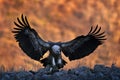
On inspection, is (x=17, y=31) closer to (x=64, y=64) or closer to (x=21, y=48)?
(x=21, y=48)

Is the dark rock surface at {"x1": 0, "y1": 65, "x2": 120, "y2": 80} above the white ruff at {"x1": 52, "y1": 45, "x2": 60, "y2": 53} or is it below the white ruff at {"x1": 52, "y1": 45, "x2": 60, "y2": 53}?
below

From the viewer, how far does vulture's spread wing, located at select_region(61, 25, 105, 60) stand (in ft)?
57.6

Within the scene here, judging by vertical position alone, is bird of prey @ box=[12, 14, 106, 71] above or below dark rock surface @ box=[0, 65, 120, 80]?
above

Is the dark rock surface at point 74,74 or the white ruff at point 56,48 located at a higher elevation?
the white ruff at point 56,48

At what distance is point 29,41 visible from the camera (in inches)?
699

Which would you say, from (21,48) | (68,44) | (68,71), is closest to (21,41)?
(21,48)

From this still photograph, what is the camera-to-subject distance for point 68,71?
15875 millimetres

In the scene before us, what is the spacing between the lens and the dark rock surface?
15.2 meters

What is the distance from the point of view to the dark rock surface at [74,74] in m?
15.2

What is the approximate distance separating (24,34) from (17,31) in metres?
0.36

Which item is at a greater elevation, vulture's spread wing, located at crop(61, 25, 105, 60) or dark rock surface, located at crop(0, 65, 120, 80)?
vulture's spread wing, located at crop(61, 25, 105, 60)

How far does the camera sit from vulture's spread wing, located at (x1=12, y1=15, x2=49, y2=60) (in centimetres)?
1731

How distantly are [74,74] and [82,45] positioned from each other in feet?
8.13

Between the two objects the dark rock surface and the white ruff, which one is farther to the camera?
the white ruff
